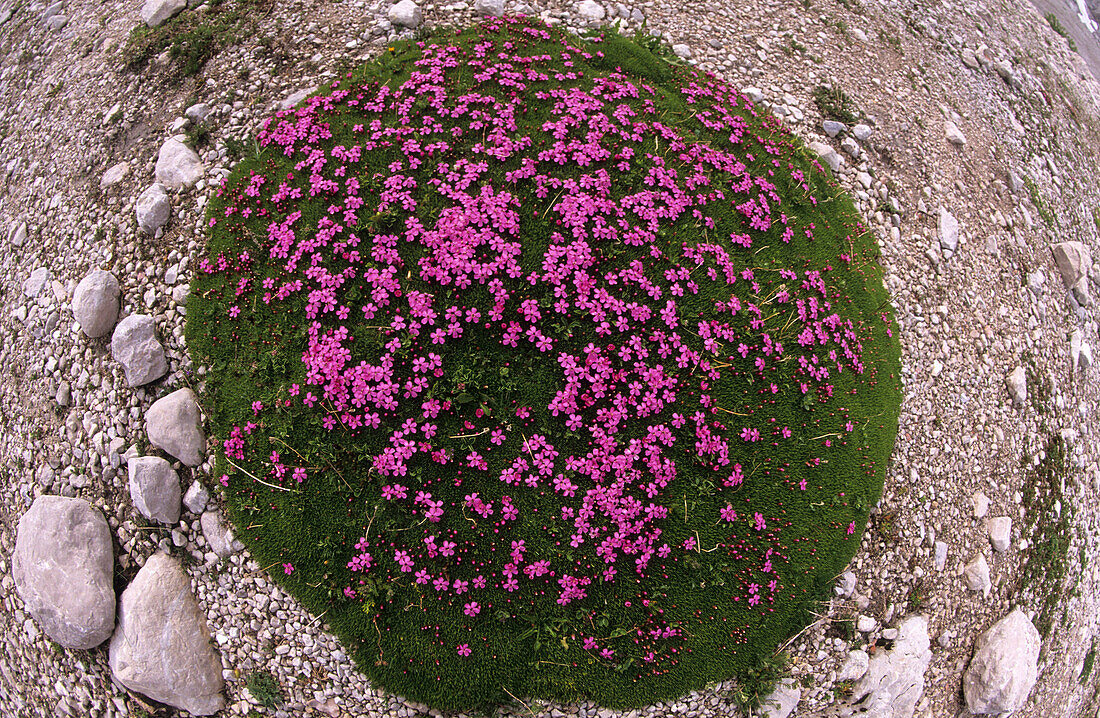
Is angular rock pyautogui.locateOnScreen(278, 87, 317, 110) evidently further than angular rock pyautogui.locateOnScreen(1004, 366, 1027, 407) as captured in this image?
No

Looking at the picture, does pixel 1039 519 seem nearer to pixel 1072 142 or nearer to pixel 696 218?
pixel 696 218

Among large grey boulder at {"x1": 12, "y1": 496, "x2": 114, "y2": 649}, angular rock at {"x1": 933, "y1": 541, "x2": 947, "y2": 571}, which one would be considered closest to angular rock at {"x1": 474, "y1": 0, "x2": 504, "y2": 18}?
large grey boulder at {"x1": 12, "y1": 496, "x2": 114, "y2": 649}

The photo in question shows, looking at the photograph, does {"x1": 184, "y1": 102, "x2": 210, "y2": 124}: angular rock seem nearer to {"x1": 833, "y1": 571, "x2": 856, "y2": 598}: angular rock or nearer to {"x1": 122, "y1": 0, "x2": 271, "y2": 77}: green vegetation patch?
{"x1": 122, "y1": 0, "x2": 271, "y2": 77}: green vegetation patch

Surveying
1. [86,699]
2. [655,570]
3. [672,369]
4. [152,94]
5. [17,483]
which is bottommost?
[86,699]

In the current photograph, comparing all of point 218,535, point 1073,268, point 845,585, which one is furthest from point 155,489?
point 1073,268

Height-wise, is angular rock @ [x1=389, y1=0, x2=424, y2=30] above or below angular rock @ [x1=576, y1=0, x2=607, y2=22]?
below

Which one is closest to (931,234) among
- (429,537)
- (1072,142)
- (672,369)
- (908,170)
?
(908,170)

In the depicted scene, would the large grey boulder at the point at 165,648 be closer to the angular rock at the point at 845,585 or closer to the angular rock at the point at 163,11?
the angular rock at the point at 845,585
